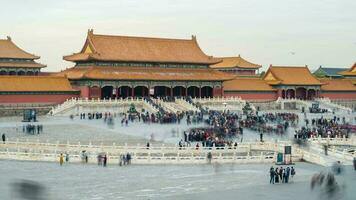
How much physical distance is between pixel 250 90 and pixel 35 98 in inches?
1109

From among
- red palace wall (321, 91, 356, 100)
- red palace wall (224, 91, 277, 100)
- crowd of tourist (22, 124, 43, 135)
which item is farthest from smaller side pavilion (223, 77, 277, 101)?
crowd of tourist (22, 124, 43, 135)

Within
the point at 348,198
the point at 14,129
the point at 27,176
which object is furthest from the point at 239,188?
the point at 14,129

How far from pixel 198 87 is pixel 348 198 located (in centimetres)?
5073

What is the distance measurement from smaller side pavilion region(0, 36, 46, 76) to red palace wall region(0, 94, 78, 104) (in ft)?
56.4

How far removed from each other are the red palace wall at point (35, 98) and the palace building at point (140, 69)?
8.73ft

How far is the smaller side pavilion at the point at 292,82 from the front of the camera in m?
83.3

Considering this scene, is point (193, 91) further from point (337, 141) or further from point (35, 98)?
point (337, 141)

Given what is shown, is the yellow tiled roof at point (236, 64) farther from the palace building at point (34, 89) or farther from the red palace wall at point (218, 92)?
the palace building at point (34, 89)

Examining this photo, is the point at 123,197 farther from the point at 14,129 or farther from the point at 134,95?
the point at 134,95

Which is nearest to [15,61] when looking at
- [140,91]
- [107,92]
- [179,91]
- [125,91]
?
[107,92]

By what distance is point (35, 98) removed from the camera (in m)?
64.1

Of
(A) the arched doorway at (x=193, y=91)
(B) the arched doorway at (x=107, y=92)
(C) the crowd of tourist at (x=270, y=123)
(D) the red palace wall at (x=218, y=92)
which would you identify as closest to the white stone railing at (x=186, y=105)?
(C) the crowd of tourist at (x=270, y=123)

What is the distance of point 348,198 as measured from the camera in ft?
85.4

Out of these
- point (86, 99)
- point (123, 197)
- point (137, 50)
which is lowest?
point (123, 197)
